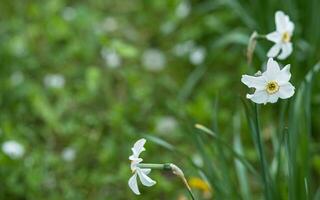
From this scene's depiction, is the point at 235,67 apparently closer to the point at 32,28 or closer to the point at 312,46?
the point at 312,46

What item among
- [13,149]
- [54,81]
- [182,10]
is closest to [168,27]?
[182,10]

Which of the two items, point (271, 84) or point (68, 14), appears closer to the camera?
point (271, 84)

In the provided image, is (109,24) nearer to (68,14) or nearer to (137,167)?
(68,14)

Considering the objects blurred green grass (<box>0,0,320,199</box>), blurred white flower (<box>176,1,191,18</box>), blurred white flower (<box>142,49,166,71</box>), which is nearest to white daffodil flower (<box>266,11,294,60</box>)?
blurred green grass (<box>0,0,320,199</box>)

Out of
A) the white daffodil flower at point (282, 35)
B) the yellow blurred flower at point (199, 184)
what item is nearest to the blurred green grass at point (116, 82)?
the yellow blurred flower at point (199, 184)

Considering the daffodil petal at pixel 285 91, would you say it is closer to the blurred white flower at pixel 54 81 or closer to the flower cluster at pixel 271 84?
the flower cluster at pixel 271 84

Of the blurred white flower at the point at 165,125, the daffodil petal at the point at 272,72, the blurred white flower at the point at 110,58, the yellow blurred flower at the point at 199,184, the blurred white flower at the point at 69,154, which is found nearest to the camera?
the daffodil petal at the point at 272,72
